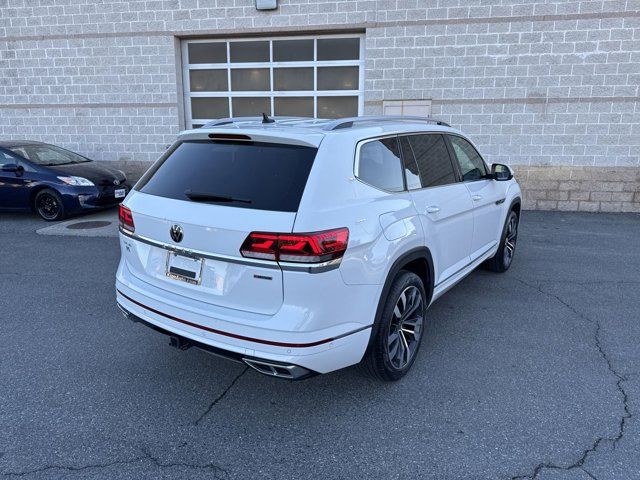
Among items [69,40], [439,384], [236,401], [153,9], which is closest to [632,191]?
[439,384]

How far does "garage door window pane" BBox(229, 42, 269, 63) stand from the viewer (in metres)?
10.4

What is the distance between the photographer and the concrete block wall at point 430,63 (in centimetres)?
893

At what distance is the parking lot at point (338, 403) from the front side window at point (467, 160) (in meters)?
1.28

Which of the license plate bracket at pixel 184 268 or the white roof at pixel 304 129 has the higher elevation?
the white roof at pixel 304 129

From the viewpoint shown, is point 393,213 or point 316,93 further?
point 316,93

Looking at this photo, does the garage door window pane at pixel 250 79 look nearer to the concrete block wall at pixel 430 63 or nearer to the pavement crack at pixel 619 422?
the concrete block wall at pixel 430 63

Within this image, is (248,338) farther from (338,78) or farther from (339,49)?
(339,49)

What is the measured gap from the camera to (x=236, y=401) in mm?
3035

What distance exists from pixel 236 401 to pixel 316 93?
849cm

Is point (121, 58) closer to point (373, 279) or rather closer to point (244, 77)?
point (244, 77)

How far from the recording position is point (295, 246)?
7.93 feet

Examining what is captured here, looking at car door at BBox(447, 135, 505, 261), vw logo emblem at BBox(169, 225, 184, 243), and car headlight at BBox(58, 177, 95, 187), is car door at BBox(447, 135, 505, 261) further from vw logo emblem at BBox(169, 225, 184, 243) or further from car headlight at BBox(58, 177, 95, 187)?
car headlight at BBox(58, 177, 95, 187)

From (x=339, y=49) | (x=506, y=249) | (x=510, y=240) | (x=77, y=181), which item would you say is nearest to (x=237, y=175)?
(x=506, y=249)

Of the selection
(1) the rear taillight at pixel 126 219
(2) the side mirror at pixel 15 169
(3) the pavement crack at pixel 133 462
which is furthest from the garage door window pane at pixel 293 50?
(3) the pavement crack at pixel 133 462
